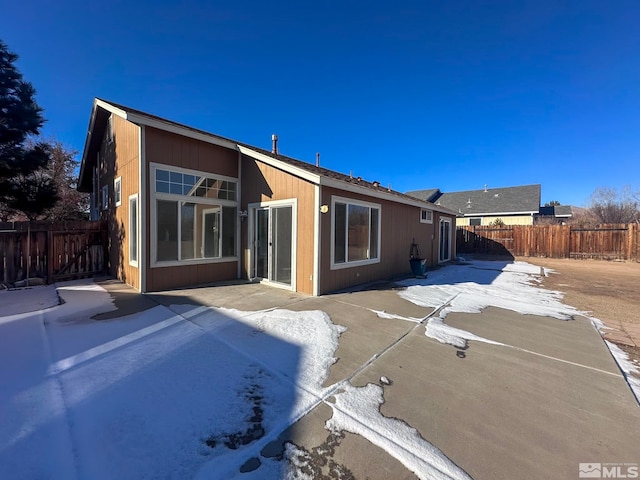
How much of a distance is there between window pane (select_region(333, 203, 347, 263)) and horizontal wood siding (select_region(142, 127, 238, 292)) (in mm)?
3324

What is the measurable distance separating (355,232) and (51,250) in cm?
876

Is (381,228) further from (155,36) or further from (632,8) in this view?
(155,36)

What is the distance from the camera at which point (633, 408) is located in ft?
8.00

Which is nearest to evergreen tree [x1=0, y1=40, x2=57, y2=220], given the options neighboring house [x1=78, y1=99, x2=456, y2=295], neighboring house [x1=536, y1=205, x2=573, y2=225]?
neighboring house [x1=78, y1=99, x2=456, y2=295]

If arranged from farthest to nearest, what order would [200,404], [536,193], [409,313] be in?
[536,193] < [409,313] < [200,404]

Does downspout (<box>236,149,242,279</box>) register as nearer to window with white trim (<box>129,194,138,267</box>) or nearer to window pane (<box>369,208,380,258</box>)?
window with white trim (<box>129,194,138,267</box>)

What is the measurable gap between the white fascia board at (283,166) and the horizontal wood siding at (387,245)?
1.48ft

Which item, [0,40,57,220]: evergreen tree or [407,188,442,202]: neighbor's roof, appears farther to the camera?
[407,188,442,202]: neighbor's roof

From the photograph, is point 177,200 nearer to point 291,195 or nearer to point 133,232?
point 133,232

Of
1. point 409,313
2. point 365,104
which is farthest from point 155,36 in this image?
point 409,313

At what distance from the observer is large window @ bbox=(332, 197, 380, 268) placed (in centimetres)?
684

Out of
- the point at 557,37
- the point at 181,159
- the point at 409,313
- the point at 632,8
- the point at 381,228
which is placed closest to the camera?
the point at 409,313

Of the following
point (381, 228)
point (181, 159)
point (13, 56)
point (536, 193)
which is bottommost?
point (381, 228)

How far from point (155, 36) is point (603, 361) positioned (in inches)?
491
